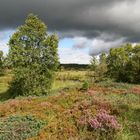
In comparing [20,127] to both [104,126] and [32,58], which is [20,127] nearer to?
[104,126]

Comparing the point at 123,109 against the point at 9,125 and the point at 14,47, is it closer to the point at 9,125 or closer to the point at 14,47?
the point at 9,125

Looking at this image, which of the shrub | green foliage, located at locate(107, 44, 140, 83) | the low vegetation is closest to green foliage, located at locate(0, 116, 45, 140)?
the low vegetation

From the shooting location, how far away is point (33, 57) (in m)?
51.1

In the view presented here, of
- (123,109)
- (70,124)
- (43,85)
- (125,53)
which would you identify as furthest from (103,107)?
(125,53)

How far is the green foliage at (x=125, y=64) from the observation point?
291ft

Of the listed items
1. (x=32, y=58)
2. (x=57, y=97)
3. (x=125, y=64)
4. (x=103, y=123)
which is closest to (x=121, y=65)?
(x=125, y=64)

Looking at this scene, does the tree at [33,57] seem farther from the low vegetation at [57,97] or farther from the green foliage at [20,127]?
the green foliage at [20,127]

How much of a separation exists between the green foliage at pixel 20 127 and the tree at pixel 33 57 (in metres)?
33.0

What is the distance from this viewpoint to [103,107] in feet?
60.1

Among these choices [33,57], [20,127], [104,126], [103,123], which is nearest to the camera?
[104,126]

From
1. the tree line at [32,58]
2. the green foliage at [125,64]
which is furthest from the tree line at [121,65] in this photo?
the tree line at [32,58]

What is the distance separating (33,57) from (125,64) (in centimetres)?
5040

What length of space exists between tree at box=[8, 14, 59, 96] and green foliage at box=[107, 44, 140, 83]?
132ft

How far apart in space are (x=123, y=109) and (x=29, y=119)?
4.86 m
